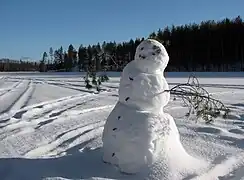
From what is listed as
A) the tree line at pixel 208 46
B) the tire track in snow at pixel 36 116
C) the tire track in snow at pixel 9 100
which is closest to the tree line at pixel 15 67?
the tree line at pixel 208 46

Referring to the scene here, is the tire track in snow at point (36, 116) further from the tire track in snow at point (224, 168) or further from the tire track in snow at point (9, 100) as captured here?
the tire track in snow at point (224, 168)

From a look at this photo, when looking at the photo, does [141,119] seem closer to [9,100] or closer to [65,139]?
[65,139]

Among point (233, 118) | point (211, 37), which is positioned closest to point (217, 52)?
point (211, 37)

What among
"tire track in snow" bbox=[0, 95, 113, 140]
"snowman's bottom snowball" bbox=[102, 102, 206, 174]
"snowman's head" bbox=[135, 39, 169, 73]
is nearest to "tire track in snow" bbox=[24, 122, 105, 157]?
"tire track in snow" bbox=[0, 95, 113, 140]

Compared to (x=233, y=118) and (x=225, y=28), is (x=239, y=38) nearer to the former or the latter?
(x=225, y=28)

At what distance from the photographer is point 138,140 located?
4.56 meters

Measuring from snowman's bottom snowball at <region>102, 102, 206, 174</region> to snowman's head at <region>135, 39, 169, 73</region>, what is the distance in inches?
25.2

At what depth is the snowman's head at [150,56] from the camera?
481 centimetres

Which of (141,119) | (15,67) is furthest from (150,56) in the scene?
(15,67)

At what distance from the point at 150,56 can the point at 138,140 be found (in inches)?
47.4

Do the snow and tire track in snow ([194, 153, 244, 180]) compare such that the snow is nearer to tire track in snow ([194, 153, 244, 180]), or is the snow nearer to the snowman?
the snowman

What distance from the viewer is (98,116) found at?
10797 mm

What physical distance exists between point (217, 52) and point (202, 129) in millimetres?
46335

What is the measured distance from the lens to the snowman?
457 cm
